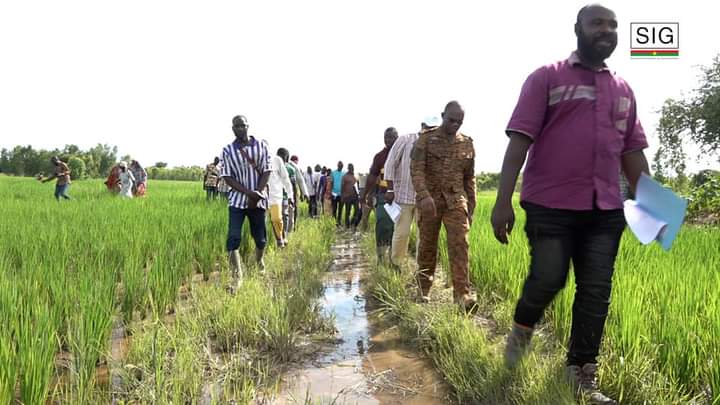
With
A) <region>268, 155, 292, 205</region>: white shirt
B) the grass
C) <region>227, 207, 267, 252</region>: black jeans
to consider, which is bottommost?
the grass

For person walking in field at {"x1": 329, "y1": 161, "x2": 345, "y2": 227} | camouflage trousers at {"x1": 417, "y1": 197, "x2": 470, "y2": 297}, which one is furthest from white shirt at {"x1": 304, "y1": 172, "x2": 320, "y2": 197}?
camouflage trousers at {"x1": 417, "y1": 197, "x2": 470, "y2": 297}

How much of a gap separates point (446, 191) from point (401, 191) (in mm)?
857

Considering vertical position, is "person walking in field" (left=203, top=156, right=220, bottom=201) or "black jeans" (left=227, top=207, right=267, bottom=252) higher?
"person walking in field" (left=203, top=156, right=220, bottom=201)

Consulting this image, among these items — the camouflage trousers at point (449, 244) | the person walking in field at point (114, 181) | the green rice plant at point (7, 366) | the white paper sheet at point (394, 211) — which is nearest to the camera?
the green rice plant at point (7, 366)

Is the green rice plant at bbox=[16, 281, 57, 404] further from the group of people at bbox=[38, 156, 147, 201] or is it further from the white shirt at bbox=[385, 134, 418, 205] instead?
the group of people at bbox=[38, 156, 147, 201]

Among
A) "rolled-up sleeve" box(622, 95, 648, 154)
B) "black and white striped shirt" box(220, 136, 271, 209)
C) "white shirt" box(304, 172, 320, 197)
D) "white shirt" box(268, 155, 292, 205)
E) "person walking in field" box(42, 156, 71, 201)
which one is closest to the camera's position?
"rolled-up sleeve" box(622, 95, 648, 154)

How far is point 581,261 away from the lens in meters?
2.06

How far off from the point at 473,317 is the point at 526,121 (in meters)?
1.66

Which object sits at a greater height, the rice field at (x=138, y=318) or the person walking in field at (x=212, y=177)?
the person walking in field at (x=212, y=177)

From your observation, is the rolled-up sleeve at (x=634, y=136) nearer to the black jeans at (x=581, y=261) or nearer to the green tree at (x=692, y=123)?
the black jeans at (x=581, y=261)

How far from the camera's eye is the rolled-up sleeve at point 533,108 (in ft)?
6.56

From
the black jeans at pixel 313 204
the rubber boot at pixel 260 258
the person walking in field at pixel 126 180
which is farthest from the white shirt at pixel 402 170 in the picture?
the person walking in field at pixel 126 180

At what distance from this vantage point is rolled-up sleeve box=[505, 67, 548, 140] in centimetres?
200

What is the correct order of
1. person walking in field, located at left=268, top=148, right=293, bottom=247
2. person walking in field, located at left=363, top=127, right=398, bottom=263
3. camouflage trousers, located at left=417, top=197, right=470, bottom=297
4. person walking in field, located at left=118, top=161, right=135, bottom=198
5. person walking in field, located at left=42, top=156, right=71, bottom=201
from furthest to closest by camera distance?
person walking in field, located at left=118, top=161, right=135, bottom=198
person walking in field, located at left=42, top=156, right=71, bottom=201
person walking in field, located at left=268, top=148, right=293, bottom=247
person walking in field, located at left=363, top=127, right=398, bottom=263
camouflage trousers, located at left=417, top=197, right=470, bottom=297
